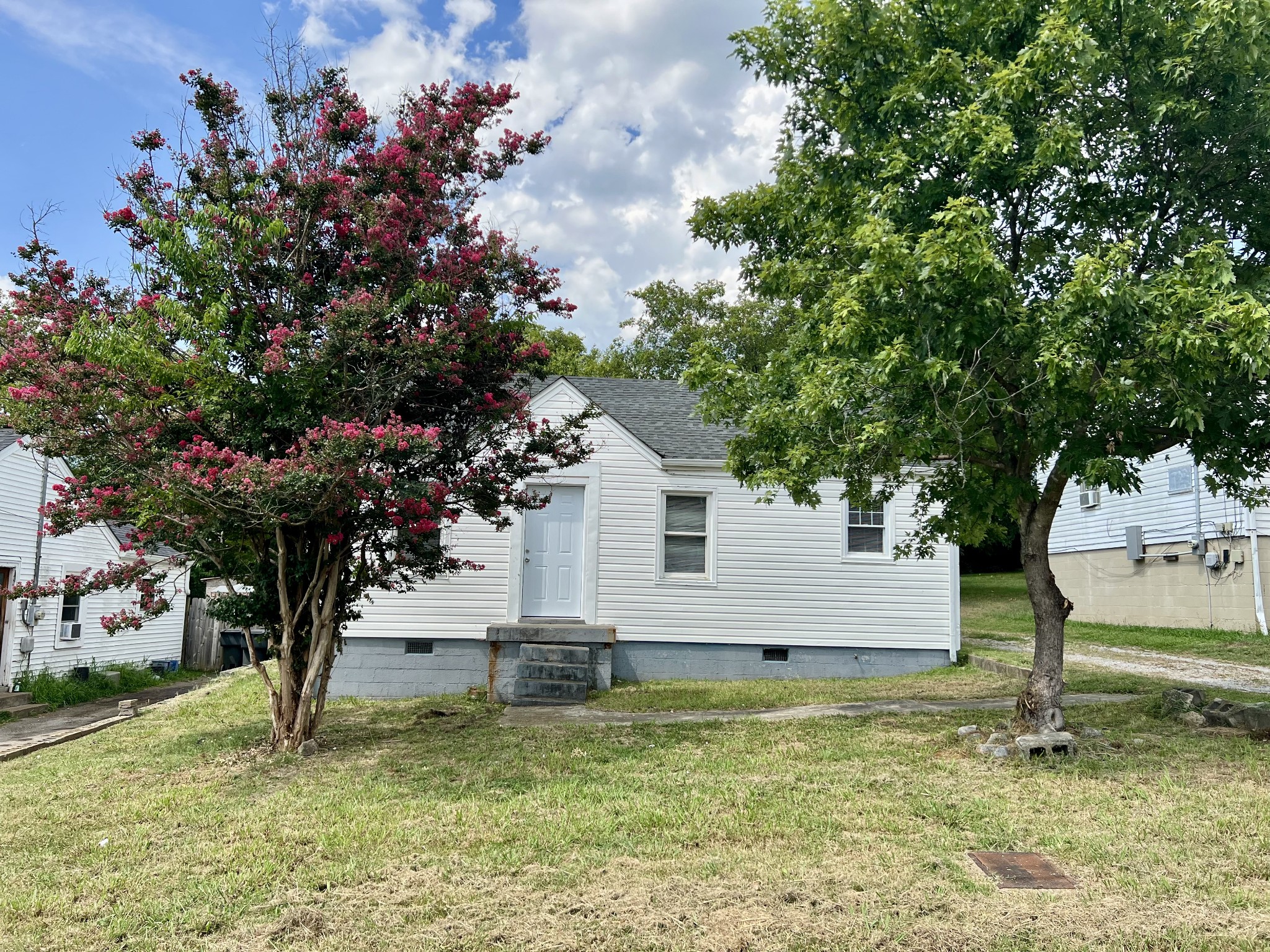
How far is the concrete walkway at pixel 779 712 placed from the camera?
9008mm

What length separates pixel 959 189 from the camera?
A: 6875 mm

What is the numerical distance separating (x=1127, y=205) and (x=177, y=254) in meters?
7.46

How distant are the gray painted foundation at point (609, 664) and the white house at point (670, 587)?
0.06 ft

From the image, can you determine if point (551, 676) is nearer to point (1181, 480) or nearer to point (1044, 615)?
point (1044, 615)

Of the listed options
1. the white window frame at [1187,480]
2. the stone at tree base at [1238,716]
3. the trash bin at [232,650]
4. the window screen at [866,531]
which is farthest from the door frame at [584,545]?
the trash bin at [232,650]

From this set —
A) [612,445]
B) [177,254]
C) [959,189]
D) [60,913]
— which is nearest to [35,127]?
[177,254]

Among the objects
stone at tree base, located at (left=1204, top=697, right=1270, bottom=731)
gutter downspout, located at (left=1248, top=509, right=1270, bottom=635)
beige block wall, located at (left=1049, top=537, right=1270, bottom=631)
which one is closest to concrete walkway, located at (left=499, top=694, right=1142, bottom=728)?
stone at tree base, located at (left=1204, top=697, right=1270, bottom=731)

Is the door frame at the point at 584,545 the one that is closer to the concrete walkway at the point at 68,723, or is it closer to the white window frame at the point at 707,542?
the white window frame at the point at 707,542

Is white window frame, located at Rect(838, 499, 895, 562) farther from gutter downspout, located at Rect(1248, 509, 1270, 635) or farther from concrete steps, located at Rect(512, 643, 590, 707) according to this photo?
gutter downspout, located at Rect(1248, 509, 1270, 635)

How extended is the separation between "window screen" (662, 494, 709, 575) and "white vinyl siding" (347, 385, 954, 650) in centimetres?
18

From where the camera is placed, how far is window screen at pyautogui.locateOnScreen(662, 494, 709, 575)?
12.8 m

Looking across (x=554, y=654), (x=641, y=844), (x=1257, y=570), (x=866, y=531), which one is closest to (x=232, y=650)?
(x=554, y=654)

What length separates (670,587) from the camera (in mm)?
12469

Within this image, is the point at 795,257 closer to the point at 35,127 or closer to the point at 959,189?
the point at 959,189
